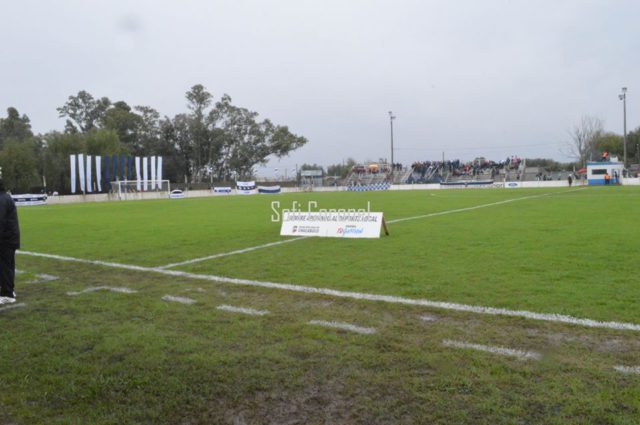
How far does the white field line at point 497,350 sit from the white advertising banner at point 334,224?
764 cm

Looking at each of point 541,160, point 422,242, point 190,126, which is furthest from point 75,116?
point 422,242

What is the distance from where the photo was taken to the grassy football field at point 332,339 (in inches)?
135

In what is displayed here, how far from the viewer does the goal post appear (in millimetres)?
54219

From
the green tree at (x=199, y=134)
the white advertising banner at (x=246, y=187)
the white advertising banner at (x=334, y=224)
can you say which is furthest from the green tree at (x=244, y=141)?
the white advertising banner at (x=334, y=224)

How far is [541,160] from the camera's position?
295 ft

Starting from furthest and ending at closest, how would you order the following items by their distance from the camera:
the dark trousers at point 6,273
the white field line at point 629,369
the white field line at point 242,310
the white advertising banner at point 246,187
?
the white advertising banner at point 246,187
the dark trousers at point 6,273
the white field line at point 242,310
the white field line at point 629,369

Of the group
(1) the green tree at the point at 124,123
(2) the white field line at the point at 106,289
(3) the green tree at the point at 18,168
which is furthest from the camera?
Answer: (1) the green tree at the point at 124,123

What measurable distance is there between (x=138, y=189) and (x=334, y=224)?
4720 cm

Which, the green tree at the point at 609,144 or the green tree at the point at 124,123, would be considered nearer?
the green tree at the point at 609,144

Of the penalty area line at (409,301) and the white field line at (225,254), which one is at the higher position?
the white field line at (225,254)

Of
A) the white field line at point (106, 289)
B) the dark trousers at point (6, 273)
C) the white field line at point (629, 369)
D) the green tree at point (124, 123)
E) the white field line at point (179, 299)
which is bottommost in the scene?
the white field line at point (629, 369)

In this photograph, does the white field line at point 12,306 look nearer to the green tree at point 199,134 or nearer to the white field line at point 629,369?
the white field line at point 629,369

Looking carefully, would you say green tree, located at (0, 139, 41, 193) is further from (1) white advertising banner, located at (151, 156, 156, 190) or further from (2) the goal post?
(1) white advertising banner, located at (151, 156, 156, 190)

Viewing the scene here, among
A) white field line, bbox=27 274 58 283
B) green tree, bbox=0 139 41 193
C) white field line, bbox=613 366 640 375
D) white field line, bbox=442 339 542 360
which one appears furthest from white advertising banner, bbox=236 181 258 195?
white field line, bbox=613 366 640 375
